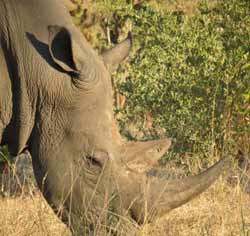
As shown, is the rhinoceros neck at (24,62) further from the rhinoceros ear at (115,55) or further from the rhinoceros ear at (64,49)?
the rhinoceros ear at (115,55)

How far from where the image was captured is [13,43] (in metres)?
6.86

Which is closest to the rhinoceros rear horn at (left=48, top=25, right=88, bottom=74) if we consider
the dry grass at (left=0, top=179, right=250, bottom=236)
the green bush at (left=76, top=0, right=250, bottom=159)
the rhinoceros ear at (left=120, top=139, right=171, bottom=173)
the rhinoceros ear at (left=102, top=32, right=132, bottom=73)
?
the rhinoceros ear at (left=102, top=32, right=132, bottom=73)

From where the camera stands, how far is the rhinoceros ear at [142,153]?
6.97 m

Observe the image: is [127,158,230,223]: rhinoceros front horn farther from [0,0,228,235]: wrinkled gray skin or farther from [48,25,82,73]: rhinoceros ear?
[48,25,82,73]: rhinoceros ear

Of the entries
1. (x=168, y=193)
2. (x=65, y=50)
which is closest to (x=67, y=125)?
(x=65, y=50)

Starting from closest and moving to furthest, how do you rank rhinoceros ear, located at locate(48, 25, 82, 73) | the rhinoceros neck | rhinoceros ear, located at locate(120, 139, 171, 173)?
rhinoceros ear, located at locate(48, 25, 82, 73) → the rhinoceros neck → rhinoceros ear, located at locate(120, 139, 171, 173)

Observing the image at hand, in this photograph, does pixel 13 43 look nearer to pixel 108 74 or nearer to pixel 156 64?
pixel 108 74

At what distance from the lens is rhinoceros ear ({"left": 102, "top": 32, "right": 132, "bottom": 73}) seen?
7.34m

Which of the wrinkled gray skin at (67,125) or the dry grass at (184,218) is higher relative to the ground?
the wrinkled gray skin at (67,125)

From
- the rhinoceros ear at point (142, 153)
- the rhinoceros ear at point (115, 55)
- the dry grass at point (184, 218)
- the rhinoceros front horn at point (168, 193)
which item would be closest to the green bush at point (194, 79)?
the dry grass at point (184, 218)

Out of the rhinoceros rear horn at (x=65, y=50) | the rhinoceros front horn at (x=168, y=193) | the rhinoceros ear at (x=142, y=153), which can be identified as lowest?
the rhinoceros front horn at (x=168, y=193)

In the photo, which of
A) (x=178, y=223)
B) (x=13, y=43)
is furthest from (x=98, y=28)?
(x=13, y=43)

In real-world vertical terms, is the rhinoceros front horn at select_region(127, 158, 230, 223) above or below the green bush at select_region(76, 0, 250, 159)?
above

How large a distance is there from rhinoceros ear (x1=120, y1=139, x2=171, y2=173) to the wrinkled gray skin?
19mm
